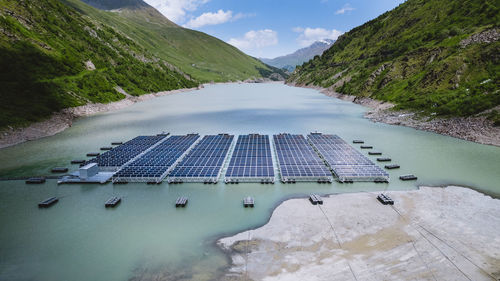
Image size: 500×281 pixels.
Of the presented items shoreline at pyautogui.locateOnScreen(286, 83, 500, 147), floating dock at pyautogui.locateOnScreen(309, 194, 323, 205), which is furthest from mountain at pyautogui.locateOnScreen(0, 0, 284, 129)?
shoreline at pyautogui.locateOnScreen(286, 83, 500, 147)

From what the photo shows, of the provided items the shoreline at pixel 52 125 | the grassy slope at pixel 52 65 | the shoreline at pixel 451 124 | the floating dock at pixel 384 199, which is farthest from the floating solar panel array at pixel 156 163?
the shoreline at pixel 451 124

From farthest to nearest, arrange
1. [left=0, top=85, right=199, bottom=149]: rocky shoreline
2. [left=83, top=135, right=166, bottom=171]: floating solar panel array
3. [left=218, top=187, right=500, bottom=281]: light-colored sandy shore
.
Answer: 1. [left=0, top=85, right=199, bottom=149]: rocky shoreline
2. [left=83, top=135, right=166, bottom=171]: floating solar panel array
3. [left=218, top=187, right=500, bottom=281]: light-colored sandy shore

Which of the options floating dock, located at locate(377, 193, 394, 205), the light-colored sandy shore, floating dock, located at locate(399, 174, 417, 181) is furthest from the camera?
floating dock, located at locate(399, 174, 417, 181)

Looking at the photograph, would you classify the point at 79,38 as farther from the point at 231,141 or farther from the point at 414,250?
the point at 414,250

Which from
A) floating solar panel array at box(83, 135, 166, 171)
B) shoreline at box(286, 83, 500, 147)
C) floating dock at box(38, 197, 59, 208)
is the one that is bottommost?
floating dock at box(38, 197, 59, 208)

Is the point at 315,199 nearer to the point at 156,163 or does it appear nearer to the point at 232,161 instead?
the point at 232,161

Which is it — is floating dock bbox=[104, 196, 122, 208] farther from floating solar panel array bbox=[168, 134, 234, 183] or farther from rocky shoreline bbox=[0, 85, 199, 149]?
rocky shoreline bbox=[0, 85, 199, 149]

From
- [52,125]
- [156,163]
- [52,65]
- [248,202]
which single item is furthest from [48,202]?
[52,65]
